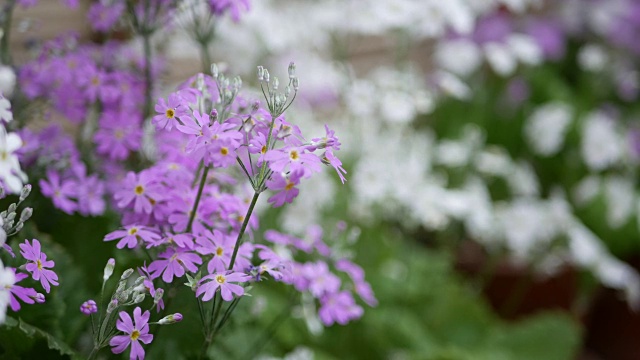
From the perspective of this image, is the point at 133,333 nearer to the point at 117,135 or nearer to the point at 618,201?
the point at 117,135

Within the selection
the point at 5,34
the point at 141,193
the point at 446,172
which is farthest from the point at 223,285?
the point at 446,172

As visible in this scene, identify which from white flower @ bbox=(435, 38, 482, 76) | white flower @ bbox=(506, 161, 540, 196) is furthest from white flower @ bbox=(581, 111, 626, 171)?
white flower @ bbox=(435, 38, 482, 76)

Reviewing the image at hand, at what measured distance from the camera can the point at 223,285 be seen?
72cm

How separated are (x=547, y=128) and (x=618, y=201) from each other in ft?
1.07

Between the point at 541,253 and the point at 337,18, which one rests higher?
the point at 337,18

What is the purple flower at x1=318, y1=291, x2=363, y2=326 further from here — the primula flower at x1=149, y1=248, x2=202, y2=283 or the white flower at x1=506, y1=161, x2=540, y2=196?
the white flower at x1=506, y1=161, x2=540, y2=196

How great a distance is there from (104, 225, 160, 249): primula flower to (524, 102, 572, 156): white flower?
77.7 inches

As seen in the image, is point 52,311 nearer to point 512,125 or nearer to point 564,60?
point 512,125

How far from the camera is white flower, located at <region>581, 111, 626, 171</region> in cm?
250

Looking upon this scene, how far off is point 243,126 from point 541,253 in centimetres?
142

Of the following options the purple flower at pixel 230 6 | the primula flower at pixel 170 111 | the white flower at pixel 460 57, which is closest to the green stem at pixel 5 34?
the purple flower at pixel 230 6

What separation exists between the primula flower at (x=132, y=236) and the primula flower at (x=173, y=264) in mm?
22

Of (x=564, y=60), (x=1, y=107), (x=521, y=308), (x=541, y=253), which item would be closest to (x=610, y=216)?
(x=521, y=308)

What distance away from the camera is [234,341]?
1156 mm
